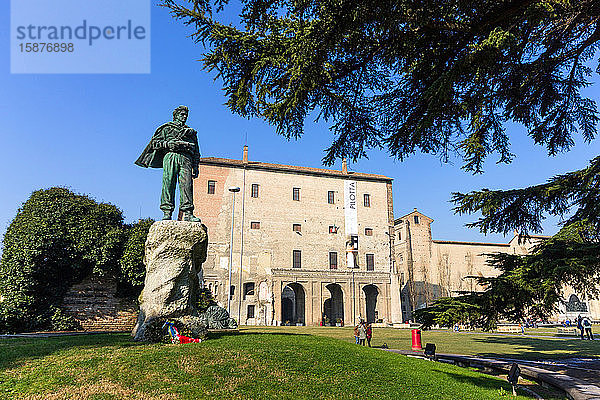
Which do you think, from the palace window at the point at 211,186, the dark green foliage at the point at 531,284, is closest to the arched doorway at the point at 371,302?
the palace window at the point at 211,186

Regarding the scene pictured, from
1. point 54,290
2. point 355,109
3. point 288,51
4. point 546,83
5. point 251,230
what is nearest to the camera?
point 288,51

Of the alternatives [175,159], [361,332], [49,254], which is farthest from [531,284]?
[49,254]

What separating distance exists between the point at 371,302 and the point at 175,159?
37927 millimetres

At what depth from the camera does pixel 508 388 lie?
785 cm

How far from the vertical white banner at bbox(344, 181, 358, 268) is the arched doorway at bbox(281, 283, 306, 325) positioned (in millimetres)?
6244

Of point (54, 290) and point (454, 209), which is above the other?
point (454, 209)

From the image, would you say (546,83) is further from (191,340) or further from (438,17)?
(191,340)

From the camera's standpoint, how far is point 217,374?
610 centimetres

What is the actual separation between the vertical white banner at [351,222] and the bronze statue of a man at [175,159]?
3210 cm

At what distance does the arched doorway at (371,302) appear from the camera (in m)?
42.6

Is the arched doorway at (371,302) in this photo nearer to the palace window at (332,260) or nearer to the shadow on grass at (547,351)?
the palace window at (332,260)

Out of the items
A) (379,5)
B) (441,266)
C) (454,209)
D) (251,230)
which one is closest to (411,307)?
(441,266)

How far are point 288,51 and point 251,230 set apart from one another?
33.8 metres

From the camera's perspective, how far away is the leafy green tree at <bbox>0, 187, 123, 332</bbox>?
54.8ft
